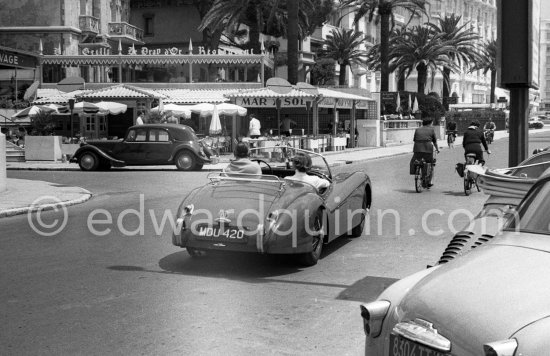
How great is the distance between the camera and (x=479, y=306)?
3.23m

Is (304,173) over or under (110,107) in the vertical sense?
under

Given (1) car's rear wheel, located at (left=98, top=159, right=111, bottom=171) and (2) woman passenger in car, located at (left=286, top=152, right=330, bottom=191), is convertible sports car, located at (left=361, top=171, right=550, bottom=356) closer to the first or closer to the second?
(2) woman passenger in car, located at (left=286, top=152, right=330, bottom=191)

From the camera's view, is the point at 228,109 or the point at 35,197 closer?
the point at 35,197

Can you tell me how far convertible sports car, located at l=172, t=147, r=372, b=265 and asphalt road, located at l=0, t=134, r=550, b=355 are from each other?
32cm

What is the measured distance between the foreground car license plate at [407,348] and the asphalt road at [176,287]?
1979 millimetres

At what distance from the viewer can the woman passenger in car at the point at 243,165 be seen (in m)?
10.2

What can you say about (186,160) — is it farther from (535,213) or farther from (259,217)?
(535,213)

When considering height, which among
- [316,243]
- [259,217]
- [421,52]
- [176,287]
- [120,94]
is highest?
[421,52]

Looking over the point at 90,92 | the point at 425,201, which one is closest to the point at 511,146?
the point at 425,201

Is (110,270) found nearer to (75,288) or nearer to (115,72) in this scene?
(75,288)

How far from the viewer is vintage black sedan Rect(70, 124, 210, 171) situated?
26188 millimetres

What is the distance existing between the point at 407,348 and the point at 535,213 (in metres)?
1.27

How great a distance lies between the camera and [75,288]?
25.2 feet

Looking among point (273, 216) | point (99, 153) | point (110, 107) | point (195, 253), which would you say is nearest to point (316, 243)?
point (273, 216)
